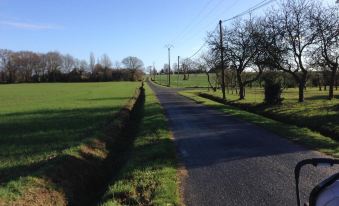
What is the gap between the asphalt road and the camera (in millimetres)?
8094

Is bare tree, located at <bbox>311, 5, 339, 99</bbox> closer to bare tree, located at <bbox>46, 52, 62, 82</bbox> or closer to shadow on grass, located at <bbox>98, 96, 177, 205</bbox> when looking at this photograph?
shadow on grass, located at <bbox>98, 96, 177, 205</bbox>

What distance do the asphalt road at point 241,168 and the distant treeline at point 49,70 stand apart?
152 m

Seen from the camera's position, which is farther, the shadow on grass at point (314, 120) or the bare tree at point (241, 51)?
the bare tree at point (241, 51)

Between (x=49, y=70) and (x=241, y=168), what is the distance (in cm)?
16959

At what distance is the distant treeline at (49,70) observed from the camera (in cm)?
16488

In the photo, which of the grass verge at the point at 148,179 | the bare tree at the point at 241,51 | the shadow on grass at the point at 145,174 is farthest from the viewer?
the bare tree at the point at 241,51

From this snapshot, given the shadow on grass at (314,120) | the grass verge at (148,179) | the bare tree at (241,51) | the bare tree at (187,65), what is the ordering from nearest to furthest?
the grass verge at (148,179) → the shadow on grass at (314,120) → the bare tree at (241,51) → the bare tree at (187,65)

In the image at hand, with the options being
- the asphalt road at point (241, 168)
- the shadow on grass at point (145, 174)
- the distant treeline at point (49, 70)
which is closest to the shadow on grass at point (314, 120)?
the asphalt road at point (241, 168)

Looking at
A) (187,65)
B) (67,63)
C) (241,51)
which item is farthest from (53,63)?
(241,51)

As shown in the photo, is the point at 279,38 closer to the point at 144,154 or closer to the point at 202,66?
the point at 144,154

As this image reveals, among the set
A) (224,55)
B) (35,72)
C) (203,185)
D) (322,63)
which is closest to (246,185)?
(203,185)

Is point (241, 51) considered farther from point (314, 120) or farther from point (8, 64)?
point (8, 64)

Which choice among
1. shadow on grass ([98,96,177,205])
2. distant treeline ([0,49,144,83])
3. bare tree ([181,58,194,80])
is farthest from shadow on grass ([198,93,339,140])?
distant treeline ([0,49,144,83])

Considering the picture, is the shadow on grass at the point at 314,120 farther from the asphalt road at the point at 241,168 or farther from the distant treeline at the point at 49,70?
the distant treeline at the point at 49,70
